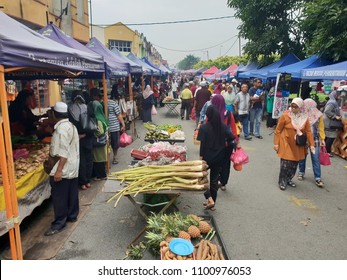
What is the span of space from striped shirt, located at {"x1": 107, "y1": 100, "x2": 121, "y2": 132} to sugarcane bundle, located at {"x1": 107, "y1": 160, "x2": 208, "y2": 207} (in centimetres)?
326

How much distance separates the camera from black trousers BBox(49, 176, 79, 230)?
14.7 feet

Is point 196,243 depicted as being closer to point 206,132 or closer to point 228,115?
point 206,132

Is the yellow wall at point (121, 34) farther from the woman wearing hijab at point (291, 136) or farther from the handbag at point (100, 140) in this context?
the woman wearing hijab at point (291, 136)

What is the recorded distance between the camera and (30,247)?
415cm

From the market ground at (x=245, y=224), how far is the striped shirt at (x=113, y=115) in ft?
5.33

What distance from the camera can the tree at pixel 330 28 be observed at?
1048 cm

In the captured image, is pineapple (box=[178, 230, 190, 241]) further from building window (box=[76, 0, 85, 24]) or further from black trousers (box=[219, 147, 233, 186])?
building window (box=[76, 0, 85, 24])

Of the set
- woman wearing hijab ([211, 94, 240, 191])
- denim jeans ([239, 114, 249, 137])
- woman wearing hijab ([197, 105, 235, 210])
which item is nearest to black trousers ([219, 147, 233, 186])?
woman wearing hijab ([211, 94, 240, 191])

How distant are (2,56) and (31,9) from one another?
10.3 meters

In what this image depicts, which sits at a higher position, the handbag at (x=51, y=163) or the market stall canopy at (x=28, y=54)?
the market stall canopy at (x=28, y=54)

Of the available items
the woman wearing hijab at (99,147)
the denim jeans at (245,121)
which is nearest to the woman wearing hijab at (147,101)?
the denim jeans at (245,121)

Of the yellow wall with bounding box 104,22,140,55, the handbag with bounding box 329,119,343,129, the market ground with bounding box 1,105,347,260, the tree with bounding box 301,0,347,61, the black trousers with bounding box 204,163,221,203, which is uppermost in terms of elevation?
the yellow wall with bounding box 104,22,140,55

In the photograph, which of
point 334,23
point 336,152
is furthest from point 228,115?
point 334,23

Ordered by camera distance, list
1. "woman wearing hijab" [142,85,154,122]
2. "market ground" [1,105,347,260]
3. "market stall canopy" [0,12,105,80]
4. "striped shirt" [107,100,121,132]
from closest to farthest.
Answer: "market stall canopy" [0,12,105,80] < "market ground" [1,105,347,260] < "striped shirt" [107,100,121,132] < "woman wearing hijab" [142,85,154,122]
